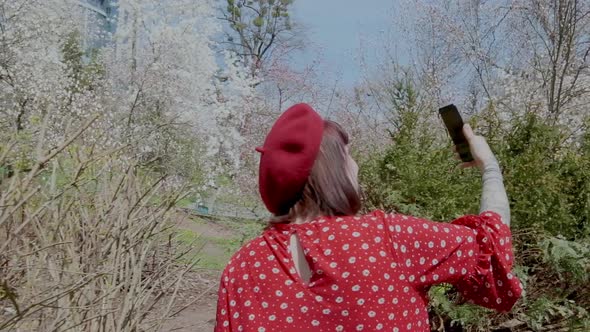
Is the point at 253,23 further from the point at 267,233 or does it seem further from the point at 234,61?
the point at 267,233

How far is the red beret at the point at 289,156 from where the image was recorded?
1.48 meters

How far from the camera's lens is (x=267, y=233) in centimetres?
155

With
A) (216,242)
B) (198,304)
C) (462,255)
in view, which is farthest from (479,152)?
(216,242)

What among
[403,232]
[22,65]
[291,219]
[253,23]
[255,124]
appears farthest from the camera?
[253,23]

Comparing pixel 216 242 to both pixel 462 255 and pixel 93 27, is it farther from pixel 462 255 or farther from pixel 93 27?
pixel 93 27

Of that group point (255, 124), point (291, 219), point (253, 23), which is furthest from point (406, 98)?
point (253, 23)

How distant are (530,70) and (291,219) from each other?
1383 cm

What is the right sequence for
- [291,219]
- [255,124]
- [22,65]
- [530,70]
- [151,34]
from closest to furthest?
[291,219], [530,70], [22,65], [151,34], [255,124]

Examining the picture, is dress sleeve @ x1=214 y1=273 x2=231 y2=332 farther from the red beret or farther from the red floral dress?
the red beret

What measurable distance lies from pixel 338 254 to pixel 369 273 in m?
0.08

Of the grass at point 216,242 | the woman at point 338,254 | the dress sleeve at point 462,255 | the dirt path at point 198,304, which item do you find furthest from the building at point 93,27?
the dress sleeve at point 462,255

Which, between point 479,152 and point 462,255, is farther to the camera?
point 479,152

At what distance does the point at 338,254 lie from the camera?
1415mm

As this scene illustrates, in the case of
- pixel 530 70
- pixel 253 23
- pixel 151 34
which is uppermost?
pixel 253 23
